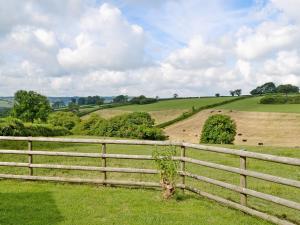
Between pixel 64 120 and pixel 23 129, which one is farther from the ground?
pixel 64 120

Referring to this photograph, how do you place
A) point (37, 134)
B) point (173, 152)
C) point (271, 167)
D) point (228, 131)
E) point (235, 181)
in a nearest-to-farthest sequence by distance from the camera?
point (173, 152) < point (235, 181) < point (271, 167) < point (37, 134) < point (228, 131)

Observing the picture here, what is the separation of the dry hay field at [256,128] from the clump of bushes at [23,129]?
739 inches

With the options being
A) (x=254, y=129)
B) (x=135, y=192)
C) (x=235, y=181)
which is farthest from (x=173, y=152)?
(x=254, y=129)

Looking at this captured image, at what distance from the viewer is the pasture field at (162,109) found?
270 feet

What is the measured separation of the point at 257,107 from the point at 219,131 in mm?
23898

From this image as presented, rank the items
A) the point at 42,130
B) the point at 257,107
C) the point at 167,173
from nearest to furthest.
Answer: the point at 167,173 → the point at 42,130 → the point at 257,107

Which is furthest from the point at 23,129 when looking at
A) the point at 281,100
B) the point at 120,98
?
the point at 120,98

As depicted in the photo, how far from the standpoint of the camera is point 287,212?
9680 millimetres

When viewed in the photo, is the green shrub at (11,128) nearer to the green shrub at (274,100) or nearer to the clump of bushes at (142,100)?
the green shrub at (274,100)

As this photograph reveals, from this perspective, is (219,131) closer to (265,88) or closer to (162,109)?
(162,109)

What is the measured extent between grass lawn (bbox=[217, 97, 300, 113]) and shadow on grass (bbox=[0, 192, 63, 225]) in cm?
6514

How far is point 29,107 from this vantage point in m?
74.5

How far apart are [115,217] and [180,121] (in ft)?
225

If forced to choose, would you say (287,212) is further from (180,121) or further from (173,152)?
(180,121)
